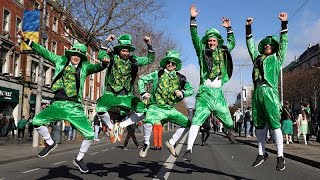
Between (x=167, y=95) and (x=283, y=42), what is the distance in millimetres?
2241

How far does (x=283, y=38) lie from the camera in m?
6.88

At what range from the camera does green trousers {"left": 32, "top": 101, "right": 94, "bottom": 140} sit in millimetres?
6922

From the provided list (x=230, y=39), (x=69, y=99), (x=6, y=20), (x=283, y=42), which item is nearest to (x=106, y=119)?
(x=69, y=99)

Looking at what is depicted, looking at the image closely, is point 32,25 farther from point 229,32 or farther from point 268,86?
point 268,86

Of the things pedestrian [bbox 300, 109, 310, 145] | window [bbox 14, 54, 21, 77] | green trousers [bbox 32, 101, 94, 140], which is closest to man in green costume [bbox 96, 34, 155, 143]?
green trousers [bbox 32, 101, 94, 140]

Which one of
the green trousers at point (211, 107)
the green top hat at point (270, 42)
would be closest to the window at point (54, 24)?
the green top hat at point (270, 42)

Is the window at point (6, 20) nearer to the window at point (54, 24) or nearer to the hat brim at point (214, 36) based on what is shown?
the window at point (54, 24)

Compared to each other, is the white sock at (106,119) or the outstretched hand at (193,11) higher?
the outstretched hand at (193,11)

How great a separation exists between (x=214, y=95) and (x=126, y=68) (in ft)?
6.07

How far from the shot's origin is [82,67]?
7340 millimetres

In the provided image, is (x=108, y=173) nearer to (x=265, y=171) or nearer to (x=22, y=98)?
(x=265, y=171)

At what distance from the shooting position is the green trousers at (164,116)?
284 inches

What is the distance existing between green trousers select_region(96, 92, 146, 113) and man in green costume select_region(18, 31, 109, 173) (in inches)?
19.9

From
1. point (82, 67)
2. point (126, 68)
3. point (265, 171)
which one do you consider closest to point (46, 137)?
point (82, 67)
